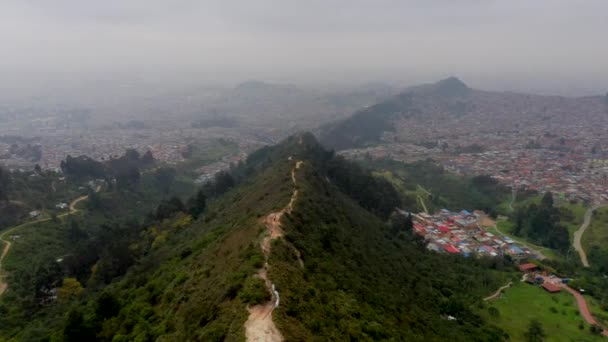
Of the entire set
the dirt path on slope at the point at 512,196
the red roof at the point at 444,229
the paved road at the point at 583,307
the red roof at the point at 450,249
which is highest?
the paved road at the point at 583,307

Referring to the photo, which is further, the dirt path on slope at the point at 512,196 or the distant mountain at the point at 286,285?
the dirt path on slope at the point at 512,196

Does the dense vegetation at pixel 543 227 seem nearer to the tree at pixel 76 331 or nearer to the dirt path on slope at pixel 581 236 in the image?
the dirt path on slope at pixel 581 236

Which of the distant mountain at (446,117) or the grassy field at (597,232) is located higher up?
the distant mountain at (446,117)

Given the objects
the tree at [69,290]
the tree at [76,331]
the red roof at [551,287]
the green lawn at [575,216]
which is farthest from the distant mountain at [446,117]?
the tree at [76,331]

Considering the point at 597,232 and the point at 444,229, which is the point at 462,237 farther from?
the point at 597,232

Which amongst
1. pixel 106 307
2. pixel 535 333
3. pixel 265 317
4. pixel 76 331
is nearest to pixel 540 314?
pixel 535 333

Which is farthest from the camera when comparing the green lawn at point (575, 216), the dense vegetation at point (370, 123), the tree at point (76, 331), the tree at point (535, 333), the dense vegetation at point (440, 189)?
the dense vegetation at point (370, 123)
